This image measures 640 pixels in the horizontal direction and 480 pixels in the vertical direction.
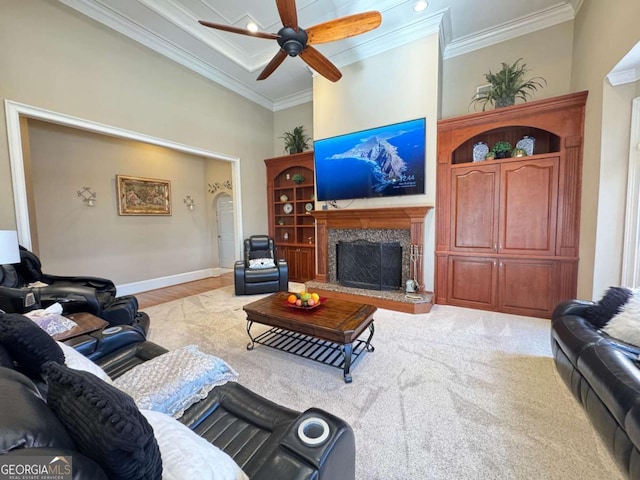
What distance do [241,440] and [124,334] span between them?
1.34m

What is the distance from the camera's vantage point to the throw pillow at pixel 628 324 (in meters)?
1.61

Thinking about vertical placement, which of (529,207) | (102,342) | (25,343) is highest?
(529,207)

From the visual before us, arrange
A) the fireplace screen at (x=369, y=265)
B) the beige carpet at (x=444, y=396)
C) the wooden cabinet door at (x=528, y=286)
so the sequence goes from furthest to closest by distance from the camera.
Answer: the fireplace screen at (x=369, y=265) < the wooden cabinet door at (x=528, y=286) < the beige carpet at (x=444, y=396)

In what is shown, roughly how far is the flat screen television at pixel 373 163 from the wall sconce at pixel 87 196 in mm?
3926

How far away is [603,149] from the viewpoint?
257 cm

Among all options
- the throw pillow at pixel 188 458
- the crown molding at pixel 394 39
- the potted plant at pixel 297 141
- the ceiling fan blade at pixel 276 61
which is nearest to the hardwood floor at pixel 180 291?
the potted plant at pixel 297 141

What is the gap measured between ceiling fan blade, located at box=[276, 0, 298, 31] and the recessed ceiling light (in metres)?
1.86

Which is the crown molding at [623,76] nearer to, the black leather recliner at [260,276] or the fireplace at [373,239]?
the fireplace at [373,239]

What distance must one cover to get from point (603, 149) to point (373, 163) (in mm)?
2496

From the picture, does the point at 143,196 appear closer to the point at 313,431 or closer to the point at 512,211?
the point at 313,431

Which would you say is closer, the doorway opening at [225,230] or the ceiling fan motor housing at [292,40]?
the ceiling fan motor housing at [292,40]

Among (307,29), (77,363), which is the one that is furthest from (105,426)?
(307,29)

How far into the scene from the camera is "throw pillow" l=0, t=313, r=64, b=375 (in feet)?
2.98

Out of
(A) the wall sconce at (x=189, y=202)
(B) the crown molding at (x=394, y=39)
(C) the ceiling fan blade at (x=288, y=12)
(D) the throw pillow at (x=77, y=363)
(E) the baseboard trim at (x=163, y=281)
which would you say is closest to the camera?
(D) the throw pillow at (x=77, y=363)
